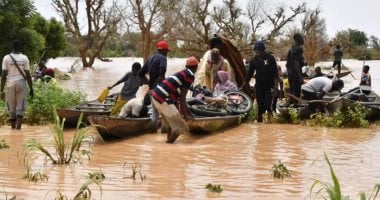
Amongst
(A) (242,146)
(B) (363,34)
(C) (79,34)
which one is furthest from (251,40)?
(A) (242,146)

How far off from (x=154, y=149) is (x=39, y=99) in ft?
14.6

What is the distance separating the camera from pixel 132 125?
9836 millimetres

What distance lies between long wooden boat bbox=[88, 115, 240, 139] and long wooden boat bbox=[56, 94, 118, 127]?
1.13 metres

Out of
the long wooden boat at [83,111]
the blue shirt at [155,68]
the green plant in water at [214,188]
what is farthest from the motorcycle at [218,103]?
the green plant in water at [214,188]

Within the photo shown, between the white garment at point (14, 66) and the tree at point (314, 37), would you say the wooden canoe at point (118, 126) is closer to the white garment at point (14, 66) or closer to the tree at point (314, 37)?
the white garment at point (14, 66)

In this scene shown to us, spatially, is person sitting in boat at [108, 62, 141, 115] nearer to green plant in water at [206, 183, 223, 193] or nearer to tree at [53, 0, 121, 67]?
green plant in water at [206, 183, 223, 193]

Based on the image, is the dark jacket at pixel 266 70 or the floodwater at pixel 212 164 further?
the dark jacket at pixel 266 70

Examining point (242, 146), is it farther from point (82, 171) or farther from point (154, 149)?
point (82, 171)

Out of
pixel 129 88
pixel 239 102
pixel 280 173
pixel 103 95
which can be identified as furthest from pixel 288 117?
pixel 280 173

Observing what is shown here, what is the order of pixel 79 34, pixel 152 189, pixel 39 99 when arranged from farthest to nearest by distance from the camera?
1. pixel 79 34
2. pixel 39 99
3. pixel 152 189

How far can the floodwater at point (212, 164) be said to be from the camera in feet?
19.4

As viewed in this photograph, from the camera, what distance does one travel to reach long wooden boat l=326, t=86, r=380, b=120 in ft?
38.5

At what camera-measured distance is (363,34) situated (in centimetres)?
6044

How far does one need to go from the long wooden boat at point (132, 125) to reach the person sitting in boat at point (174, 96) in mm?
428
